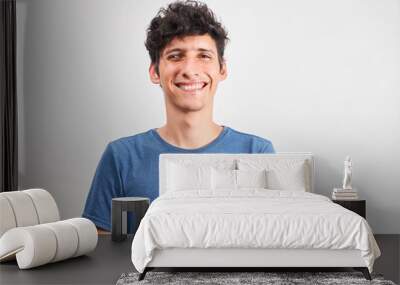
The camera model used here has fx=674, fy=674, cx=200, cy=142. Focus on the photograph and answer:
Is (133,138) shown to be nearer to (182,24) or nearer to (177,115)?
(177,115)

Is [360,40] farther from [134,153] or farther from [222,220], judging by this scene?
[222,220]

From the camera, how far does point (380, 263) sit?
5.56m

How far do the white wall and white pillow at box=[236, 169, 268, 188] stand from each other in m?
0.73

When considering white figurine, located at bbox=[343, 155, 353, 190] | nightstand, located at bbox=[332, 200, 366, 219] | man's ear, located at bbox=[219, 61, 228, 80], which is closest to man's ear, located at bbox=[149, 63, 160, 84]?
man's ear, located at bbox=[219, 61, 228, 80]

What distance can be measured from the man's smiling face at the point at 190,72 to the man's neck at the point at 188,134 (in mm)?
168

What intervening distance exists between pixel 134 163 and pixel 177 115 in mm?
674

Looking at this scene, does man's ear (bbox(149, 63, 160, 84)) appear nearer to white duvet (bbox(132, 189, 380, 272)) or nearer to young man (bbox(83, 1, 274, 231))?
young man (bbox(83, 1, 274, 231))

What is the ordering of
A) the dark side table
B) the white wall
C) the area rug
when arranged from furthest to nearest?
the white wall, the dark side table, the area rug

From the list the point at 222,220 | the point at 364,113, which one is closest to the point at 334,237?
the point at 222,220

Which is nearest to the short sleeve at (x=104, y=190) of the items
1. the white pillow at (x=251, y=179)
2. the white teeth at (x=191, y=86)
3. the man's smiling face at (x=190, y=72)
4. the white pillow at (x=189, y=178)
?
the white pillow at (x=189, y=178)

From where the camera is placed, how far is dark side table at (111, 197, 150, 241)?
21.5 feet

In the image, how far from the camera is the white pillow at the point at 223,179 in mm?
6425

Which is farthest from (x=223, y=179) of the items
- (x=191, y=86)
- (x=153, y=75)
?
(x=153, y=75)

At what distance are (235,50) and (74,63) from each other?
67.6 inches
